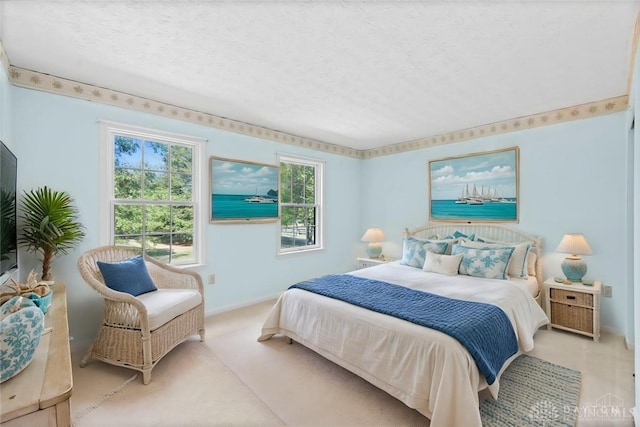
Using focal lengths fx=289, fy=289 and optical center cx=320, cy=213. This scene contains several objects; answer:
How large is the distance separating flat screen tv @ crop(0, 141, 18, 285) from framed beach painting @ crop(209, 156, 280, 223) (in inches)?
68.9

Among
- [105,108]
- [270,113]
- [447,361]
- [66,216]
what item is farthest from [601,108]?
[66,216]

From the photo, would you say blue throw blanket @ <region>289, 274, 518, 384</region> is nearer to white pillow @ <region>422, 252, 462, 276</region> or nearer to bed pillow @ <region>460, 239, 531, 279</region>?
white pillow @ <region>422, 252, 462, 276</region>

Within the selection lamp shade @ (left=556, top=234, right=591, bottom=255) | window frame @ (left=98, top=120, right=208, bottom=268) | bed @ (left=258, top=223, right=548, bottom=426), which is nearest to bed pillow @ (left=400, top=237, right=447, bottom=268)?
bed @ (left=258, top=223, right=548, bottom=426)

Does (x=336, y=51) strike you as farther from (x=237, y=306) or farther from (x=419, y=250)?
(x=237, y=306)

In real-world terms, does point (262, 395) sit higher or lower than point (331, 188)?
lower

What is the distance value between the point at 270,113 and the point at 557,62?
274 cm

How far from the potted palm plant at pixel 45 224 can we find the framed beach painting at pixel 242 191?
1.40 meters

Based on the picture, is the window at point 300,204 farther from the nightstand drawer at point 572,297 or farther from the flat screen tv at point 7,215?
the nightstand drawer at point 572,297

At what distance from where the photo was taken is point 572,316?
119 inches

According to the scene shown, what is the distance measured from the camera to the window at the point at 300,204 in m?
4.52

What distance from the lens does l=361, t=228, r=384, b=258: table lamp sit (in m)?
4.89

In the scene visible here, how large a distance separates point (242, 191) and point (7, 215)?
2262 mm

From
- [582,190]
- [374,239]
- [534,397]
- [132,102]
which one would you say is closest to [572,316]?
[582,190]

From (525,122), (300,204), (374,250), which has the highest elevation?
(525,122)
